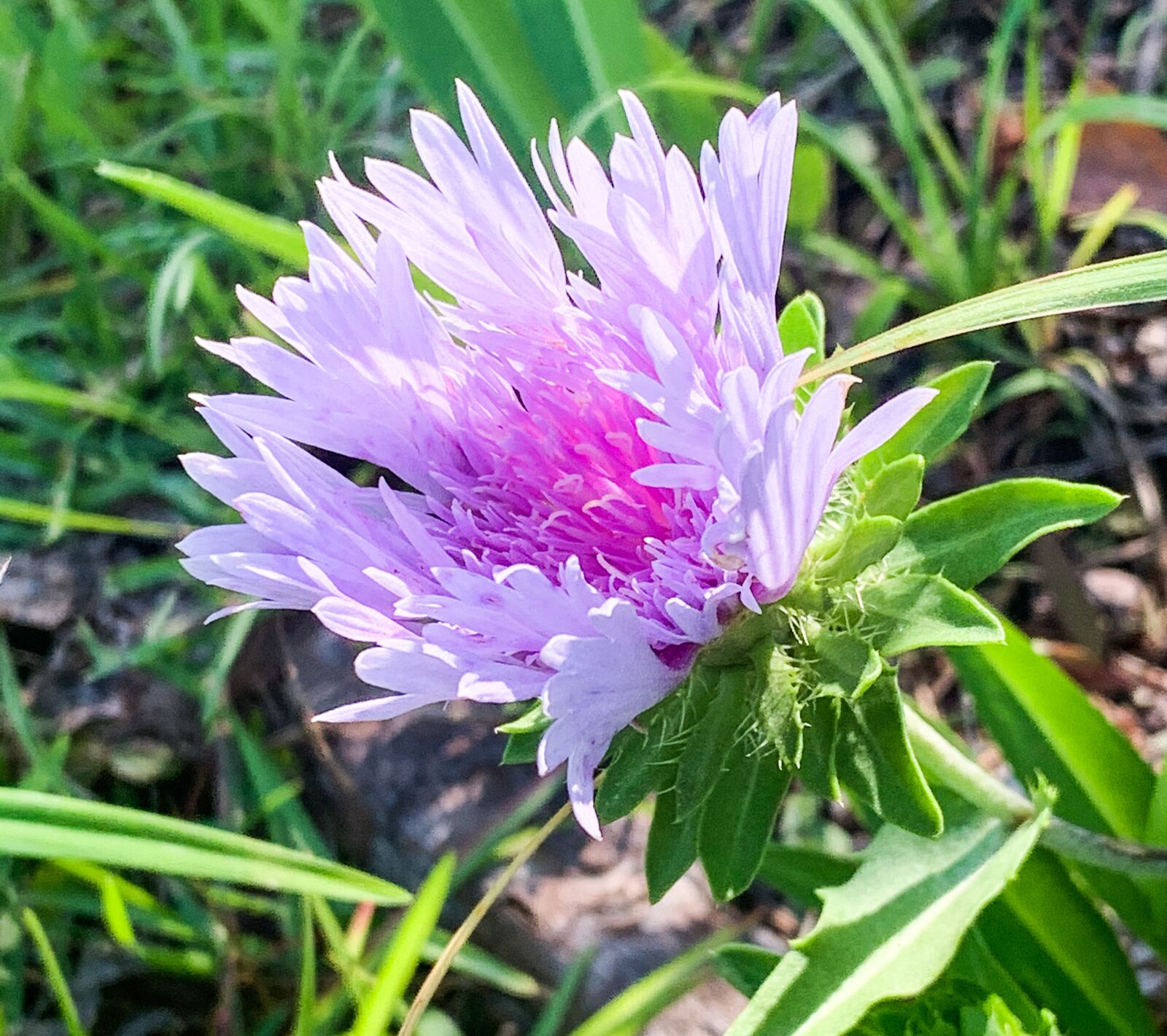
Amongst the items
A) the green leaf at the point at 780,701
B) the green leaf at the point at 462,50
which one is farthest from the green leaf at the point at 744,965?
the green leaf at the point at 462,50

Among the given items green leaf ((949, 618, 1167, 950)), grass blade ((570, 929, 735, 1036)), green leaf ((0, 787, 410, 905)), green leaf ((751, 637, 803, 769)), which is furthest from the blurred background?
green leaf ((751, 637, 803, 769))

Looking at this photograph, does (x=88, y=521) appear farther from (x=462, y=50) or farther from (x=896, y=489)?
→ (x=896, y=489)

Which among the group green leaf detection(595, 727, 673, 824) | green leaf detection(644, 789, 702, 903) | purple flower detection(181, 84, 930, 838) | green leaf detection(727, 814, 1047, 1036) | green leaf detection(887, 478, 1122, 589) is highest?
purple flower detection(181, 84, 930, 838)

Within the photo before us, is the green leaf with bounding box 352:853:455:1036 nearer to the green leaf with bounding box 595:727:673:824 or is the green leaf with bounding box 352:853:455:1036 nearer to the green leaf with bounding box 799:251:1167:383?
the green leaf with bounding box 595:727:673:824

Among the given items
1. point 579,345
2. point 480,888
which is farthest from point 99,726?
point 579,345

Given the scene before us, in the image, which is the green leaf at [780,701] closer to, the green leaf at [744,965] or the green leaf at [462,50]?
the green leaf at [744,965]
